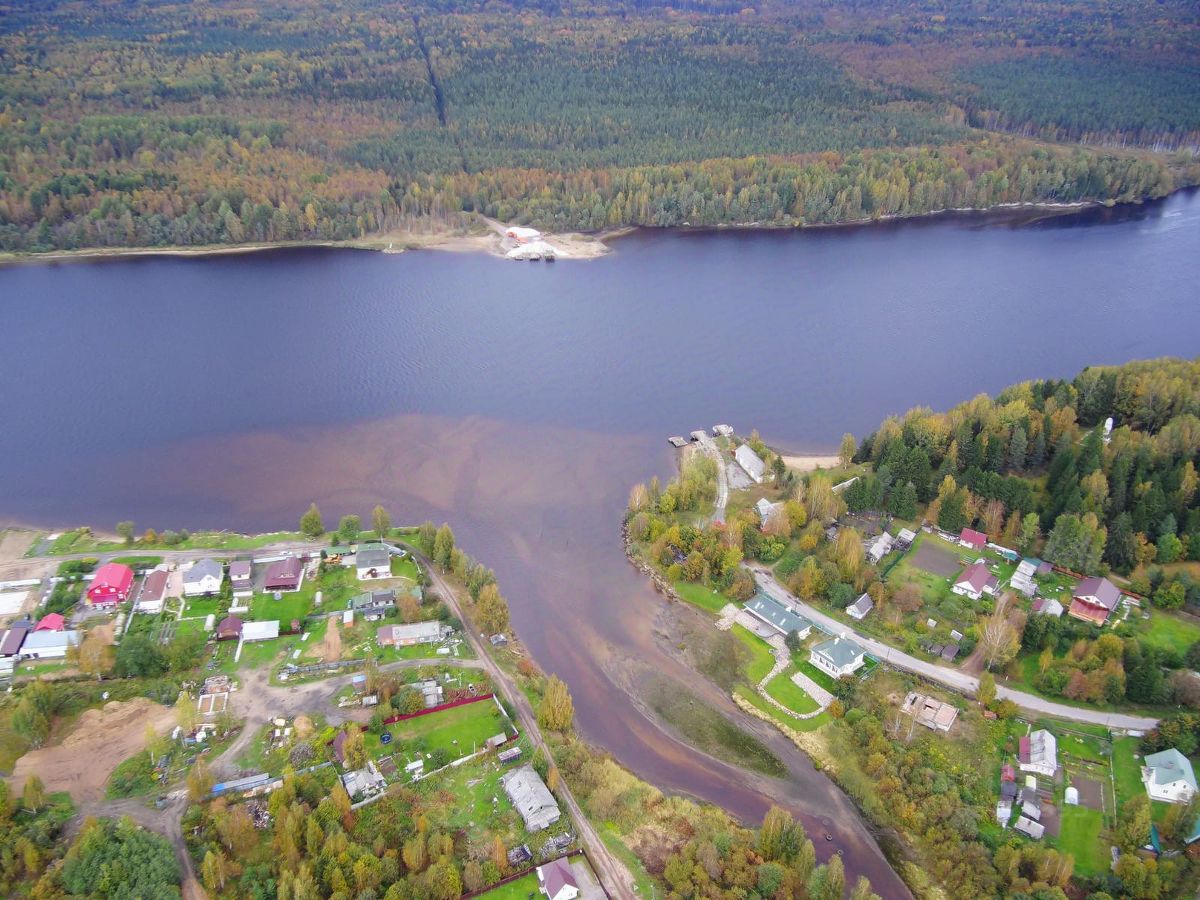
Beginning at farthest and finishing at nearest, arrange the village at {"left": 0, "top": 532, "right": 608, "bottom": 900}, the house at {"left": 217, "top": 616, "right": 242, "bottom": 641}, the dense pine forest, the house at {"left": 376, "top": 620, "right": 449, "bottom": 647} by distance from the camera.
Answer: the dense pine forest, the house at {"left": 376, "top": 620, "right": 449, "bottom": 647}, the house at {"left": 217, "top": 616, "right": 242, "bottom": 641}, the village at {"left": 0, "top": 532, "right": 608, "bottom": 900}

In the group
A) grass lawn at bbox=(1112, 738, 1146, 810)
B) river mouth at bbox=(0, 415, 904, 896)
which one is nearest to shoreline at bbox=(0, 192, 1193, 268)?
river mouth at bbox=(0, 415, 904, 896)

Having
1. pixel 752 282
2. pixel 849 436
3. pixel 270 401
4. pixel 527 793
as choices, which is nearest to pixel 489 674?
pixel 527 793

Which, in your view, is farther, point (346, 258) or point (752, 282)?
point (346, 258)

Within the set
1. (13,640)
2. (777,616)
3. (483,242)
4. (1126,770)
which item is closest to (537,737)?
(777,616)

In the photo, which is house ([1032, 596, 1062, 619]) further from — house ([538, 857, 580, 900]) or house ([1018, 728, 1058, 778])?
house ([538, 857, 580, 900])

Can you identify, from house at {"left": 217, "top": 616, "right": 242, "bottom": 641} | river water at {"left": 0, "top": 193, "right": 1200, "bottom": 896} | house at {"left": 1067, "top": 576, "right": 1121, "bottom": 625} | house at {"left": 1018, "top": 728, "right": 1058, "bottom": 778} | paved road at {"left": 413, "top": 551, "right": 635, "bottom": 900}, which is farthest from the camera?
river water at {"left": 0, "top": 193, "right": 1200, "bottom": 896}

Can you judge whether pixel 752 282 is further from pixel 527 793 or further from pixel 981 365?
pixel 527 793
